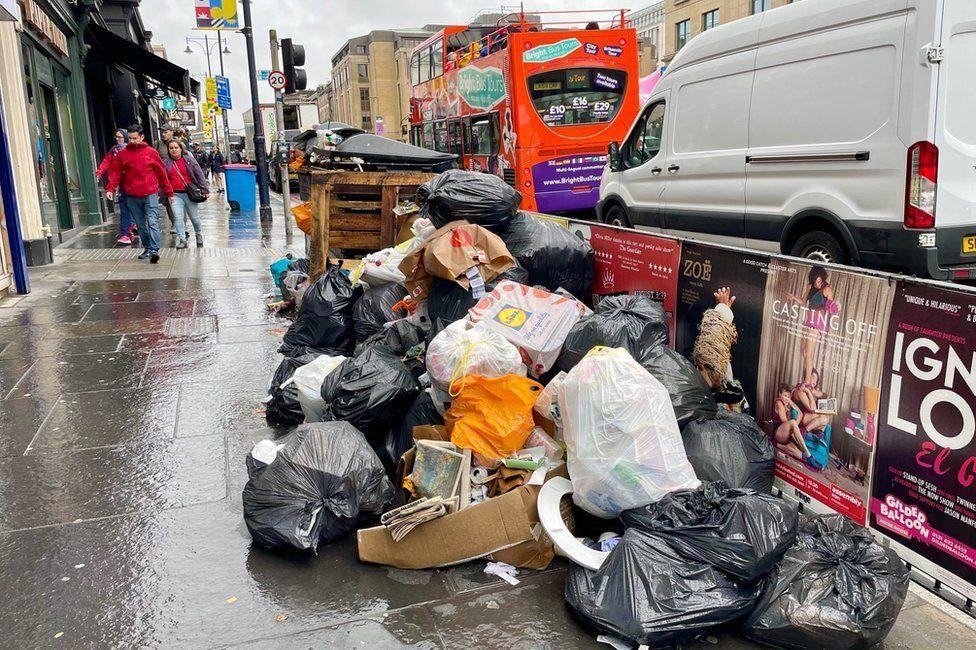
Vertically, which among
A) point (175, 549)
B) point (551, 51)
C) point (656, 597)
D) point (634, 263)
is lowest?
point (175, 549)

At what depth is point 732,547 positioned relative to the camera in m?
2.72

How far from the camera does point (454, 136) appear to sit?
16.4 metres

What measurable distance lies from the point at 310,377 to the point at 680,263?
233cm

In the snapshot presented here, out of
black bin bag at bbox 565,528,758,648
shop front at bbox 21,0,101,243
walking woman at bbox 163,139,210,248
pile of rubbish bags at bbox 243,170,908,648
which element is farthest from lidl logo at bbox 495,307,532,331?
walking woman at bbox 163,139,210,248

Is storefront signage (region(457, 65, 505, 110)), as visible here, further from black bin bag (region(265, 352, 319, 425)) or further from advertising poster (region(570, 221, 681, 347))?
black bin bag (region(265, 352, 319, 425))

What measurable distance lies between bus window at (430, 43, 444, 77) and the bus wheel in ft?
27.2

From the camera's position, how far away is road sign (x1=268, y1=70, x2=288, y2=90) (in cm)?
1577

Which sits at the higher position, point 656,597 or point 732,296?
point 732,296

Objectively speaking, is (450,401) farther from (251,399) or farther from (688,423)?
(251,399)

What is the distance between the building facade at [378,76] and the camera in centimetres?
8700

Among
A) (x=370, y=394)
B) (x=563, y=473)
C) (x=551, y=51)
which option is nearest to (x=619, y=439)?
(x=563, y=473)

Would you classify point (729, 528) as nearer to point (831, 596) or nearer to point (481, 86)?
point (831, 596)

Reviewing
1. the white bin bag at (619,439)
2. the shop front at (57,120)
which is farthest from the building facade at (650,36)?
the white bin bag at (619,439)

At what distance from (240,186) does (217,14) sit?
5088 millimetres
